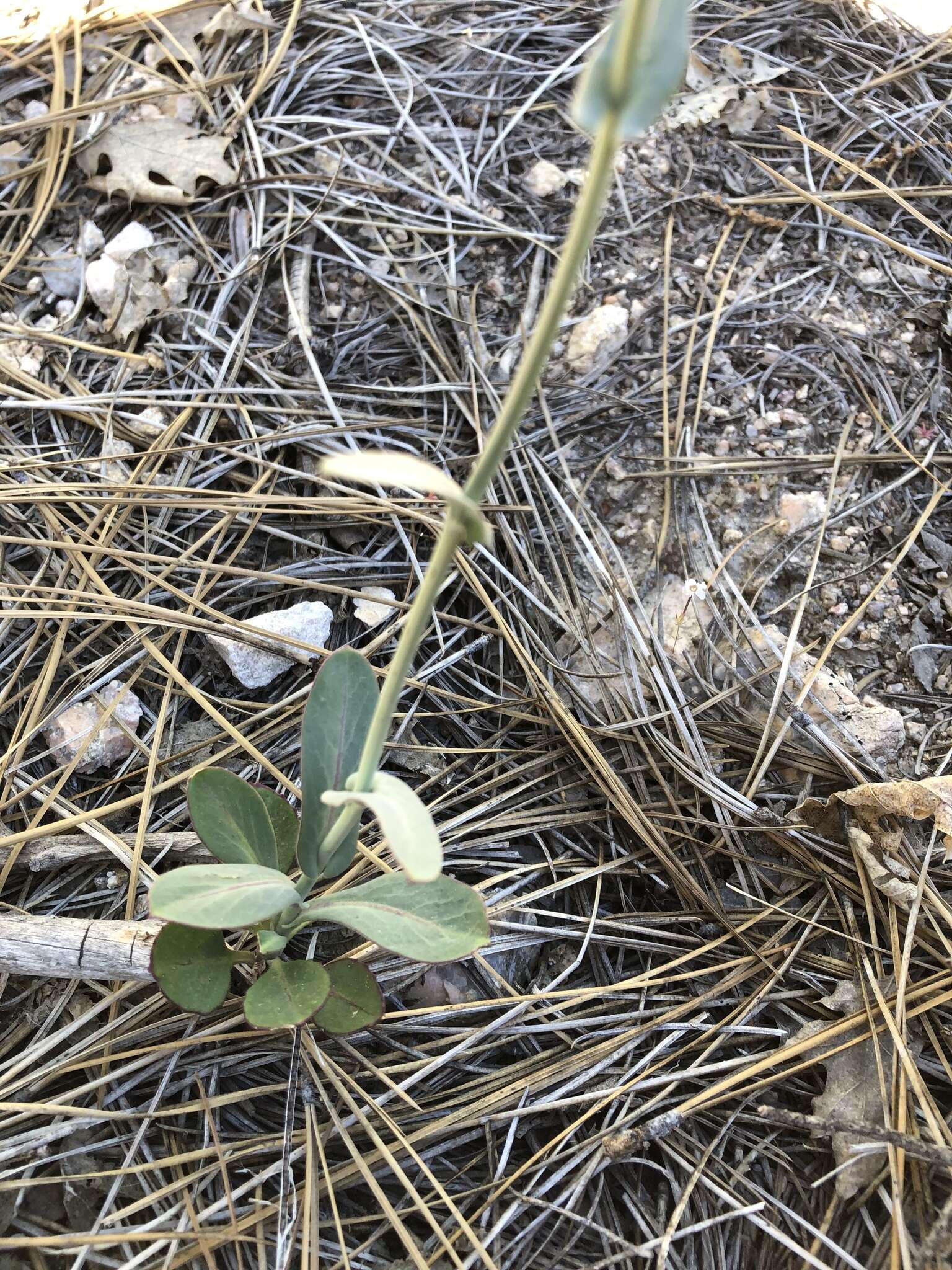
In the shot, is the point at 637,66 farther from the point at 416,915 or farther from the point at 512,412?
the point at 416,915

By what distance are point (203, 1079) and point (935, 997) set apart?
110 cm

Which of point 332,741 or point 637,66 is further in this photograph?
point 332,741

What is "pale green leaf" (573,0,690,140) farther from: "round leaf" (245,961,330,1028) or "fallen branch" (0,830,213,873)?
"fallen branch" (0,830,213,873)

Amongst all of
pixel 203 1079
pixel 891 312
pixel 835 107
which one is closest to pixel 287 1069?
pixel 203 1079

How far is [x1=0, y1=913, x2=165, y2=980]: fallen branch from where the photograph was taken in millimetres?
1164

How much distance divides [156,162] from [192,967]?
1894 millimetres

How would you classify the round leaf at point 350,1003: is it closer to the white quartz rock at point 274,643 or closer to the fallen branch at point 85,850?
the fallen branch at point 85,850

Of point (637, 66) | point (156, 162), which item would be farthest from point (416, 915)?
point (156, 162)

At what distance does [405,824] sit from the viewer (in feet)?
2.70

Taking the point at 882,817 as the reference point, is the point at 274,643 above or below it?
above

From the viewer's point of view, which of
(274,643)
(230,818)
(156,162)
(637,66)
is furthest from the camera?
(156,162)

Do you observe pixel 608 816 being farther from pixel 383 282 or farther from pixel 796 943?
pixel 383 282

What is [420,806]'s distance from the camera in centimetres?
87

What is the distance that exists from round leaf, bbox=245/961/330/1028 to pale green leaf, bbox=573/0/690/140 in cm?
103
